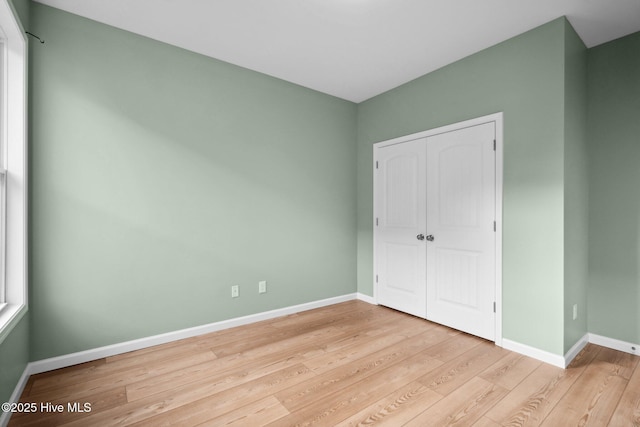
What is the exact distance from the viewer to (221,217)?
3002 millimetres

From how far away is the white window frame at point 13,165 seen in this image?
1.94m

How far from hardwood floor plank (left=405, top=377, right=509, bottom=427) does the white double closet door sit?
84 centimetres

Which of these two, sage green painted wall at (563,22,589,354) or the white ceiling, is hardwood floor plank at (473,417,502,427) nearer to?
sage green painted wall at (563,22,589,354)

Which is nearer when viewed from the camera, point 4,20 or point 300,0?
point 4,20

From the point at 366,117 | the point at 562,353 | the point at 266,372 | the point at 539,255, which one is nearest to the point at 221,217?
the point at 266,372

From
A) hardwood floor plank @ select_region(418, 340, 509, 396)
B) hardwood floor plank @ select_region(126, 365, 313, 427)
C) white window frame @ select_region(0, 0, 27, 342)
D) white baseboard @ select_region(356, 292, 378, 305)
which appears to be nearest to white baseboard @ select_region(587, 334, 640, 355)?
hardwood floor plank @ select_region(418, 340, 509, 396)

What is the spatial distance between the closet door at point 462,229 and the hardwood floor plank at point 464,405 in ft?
2.74

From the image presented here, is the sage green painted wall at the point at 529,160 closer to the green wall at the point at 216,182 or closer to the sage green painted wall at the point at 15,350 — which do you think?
the green wall at the point at 216,182

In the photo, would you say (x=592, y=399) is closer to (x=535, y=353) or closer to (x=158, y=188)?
(x=535, y=353)

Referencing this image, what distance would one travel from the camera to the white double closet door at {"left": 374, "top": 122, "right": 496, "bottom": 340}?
2.78 meters

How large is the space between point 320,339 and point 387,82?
2828mm

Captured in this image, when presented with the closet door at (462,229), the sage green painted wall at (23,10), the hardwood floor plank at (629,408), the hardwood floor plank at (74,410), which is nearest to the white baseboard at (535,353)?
the closet door at (462,229)

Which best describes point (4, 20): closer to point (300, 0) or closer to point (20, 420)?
point (300, 0)

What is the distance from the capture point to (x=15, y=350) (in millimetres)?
1835
